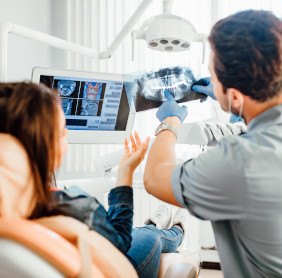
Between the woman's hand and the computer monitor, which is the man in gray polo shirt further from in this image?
the computer monitor

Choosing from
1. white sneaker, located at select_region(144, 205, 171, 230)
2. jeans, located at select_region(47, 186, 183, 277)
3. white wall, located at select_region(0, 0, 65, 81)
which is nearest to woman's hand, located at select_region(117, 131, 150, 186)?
jeans, located at select_region(47, 186, 183, 277)

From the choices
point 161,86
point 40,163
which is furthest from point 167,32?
point 40,163

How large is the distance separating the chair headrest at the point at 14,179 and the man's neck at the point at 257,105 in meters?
0.58

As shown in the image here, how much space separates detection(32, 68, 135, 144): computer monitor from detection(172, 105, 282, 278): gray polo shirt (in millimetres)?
799

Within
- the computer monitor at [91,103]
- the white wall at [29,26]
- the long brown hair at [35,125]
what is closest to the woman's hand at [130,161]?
the long brown hair at [35,125]

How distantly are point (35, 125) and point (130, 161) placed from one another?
1.55 ft

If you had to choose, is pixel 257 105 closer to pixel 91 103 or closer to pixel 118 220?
pixel 118 220

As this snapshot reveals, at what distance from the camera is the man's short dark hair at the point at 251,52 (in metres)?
0.98

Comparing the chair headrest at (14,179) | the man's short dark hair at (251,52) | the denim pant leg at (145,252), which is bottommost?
the denim pant leg at (145,252)

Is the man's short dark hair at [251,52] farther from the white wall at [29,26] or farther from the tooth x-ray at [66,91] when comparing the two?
the white wall at [29,26]

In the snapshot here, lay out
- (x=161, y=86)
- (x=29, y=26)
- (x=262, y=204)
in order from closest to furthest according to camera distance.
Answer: (x=262, y=204) → (x=161, y=86) → (x=29, y=26)

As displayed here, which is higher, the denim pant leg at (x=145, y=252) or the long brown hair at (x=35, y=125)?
the long brown hair at (x=35, y=125)

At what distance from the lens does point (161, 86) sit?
5.09 feet

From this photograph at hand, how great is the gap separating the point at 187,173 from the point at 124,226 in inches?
8.9
